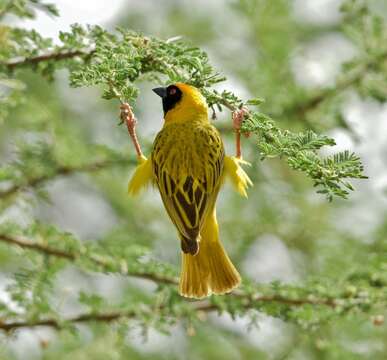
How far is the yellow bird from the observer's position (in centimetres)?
307

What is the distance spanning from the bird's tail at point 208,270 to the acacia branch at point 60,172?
0.76 m

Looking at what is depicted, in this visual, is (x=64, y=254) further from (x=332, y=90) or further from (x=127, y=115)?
(x=332, y=90)

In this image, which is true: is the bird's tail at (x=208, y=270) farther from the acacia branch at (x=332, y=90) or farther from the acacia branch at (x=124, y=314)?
the acacia branch at (x=332, y=90)

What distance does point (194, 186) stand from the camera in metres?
3.14

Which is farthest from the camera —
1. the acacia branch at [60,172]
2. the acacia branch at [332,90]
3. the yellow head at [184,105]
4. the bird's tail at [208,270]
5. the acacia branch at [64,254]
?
the acacia branch at [332,90]

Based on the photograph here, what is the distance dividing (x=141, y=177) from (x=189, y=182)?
0.37 m

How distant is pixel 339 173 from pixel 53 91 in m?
4.94

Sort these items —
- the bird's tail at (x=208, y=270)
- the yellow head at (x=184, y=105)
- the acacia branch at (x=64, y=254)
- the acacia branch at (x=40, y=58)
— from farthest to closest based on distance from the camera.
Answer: the yellow head at (x=184, y=105) → the acacia branch at (x=64, y=254) → the bird's tail at (x=208, y=270) → the acacia branch at (x=40, y=58)

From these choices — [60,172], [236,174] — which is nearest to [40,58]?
[236,174]

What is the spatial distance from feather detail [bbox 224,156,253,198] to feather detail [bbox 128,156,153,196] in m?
0.35

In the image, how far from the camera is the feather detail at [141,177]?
136 inches

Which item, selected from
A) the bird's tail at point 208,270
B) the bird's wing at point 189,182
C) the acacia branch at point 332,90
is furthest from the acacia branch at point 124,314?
the acacia branch at point 332,90

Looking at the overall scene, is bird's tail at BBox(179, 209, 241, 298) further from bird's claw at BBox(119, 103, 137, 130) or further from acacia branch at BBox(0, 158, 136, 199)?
acacia branch at BBox(0, 158, 136, 199)

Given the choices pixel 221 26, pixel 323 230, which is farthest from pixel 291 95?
pixel 221 26
